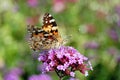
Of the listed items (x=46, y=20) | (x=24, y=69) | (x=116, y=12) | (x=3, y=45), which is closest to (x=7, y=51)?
(x=3, y=45)

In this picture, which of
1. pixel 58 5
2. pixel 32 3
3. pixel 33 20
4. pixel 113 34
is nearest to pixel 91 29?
pixel 113 34

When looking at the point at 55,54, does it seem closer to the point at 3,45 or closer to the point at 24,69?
the point at 24,69

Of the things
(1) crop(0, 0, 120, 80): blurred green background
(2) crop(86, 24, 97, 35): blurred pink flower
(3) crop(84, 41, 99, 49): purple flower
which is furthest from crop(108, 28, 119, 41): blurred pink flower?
(2) crop(86, 24, 97, 35): blurred pink flower

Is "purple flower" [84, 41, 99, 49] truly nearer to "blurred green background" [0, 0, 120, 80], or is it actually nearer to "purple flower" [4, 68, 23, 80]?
"blurred green background" [0, 0, 120, 80]

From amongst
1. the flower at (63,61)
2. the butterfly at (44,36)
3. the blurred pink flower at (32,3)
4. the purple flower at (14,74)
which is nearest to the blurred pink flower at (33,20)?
the blurred pink flower at (32,3)

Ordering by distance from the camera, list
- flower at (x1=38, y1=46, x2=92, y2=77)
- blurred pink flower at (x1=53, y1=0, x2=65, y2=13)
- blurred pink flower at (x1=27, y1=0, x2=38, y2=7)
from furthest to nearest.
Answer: blurred pink flower at (x1=27, y1=0, x2=38, y2=7), blurred pink flower at (x1=53, y1=0, x2=65, y2=13), flower at (x1=38, y1=46, x2=92, y2=77)

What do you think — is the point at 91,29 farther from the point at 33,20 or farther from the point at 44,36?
the point at 44,36

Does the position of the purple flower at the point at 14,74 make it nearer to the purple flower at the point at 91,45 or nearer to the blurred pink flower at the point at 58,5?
the purple flower at the point at 91,45
